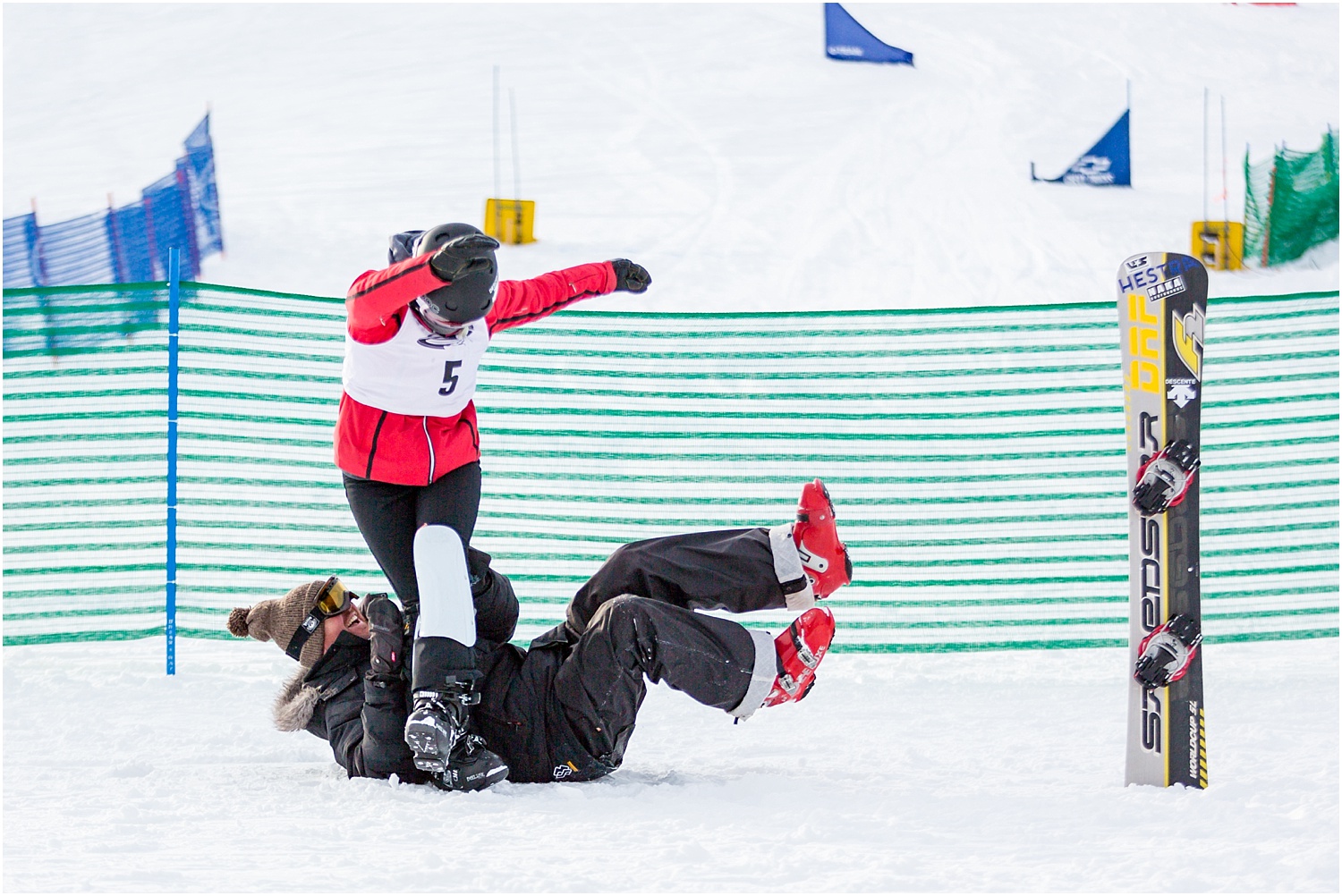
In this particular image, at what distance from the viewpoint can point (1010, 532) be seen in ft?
15.6

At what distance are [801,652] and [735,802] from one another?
0.37 m

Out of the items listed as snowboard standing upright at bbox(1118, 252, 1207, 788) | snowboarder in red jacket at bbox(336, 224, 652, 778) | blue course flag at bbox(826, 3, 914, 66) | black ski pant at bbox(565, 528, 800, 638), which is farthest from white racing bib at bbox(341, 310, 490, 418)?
blue course flag at bbox(826, 3, 914, 66)

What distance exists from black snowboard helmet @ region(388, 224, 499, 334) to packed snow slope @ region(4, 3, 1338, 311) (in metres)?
8.20

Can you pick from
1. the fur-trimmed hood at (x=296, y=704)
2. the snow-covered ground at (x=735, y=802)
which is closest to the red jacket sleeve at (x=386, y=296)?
the fur-trimmed hood at (x=296, y=704)

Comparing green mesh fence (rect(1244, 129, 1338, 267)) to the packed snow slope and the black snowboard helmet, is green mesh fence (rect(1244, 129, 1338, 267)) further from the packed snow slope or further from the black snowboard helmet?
the black snowboard helmet

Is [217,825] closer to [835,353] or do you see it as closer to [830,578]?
[830,578]

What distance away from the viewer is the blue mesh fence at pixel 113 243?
34.7ft

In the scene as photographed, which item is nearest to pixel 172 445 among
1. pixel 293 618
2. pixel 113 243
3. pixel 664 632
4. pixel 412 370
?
pixel 293 618

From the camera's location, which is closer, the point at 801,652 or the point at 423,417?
the point at 801,652

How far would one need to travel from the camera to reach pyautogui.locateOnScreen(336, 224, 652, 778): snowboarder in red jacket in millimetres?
2938

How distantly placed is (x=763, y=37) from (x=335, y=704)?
2233cm

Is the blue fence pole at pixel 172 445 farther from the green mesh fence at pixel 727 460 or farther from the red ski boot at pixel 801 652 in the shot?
the red ski boot at pixel 801 652

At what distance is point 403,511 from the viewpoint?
326 centimetres

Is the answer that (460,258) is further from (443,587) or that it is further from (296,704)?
(296,704)
